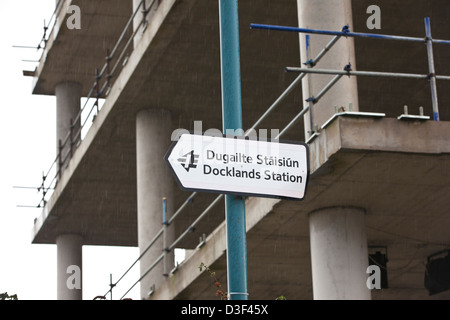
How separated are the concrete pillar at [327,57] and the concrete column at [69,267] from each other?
1435 centimetres

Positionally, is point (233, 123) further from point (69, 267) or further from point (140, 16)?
point (69, 267)

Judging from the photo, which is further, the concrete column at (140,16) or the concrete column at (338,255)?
the concrete column at (140,16)

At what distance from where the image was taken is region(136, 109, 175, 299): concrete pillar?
19.5 m

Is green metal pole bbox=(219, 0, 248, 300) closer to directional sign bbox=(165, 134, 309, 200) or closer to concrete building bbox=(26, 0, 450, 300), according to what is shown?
directional sign bbox=(165, 134, 309, 200)

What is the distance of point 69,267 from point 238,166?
1859 cm

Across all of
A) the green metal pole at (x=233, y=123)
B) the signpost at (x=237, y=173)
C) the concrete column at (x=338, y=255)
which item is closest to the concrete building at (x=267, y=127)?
the concrete column at (x=338, y=255)

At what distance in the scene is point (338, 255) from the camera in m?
12.8

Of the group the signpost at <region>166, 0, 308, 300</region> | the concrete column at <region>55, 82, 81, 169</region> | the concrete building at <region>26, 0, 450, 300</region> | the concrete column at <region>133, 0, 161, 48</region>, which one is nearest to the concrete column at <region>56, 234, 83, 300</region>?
the concrete building at <region>26, 0, 450, 300</region>

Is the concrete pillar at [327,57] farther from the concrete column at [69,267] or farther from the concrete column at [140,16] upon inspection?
the concrete column at [69,267]

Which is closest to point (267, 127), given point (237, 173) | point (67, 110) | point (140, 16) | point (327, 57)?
point (140, 16)

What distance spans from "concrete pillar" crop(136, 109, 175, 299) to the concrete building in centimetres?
3

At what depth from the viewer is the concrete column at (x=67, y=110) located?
26.5 metres
